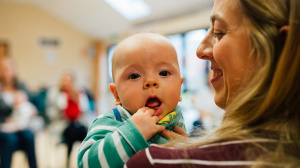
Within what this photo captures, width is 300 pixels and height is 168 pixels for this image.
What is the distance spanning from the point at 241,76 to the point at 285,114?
0.54 feet

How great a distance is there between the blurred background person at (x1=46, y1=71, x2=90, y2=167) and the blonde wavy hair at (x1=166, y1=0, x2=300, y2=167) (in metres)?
3.18

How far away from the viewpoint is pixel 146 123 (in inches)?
30.1

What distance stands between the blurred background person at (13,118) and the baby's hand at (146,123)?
293 centimetres

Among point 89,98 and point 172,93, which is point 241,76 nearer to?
point 172,93

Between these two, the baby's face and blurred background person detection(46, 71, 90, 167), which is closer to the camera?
the baby's face

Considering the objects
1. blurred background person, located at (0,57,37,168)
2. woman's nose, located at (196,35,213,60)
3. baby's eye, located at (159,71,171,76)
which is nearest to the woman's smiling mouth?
woman's nose, located at (196,35,213,60)

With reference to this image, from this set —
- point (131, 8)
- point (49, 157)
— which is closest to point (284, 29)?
point (49, 157)

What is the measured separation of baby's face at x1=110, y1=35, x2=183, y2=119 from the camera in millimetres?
857

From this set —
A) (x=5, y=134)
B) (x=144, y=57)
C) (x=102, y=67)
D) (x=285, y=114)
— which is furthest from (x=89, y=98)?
(x=285, y=114)

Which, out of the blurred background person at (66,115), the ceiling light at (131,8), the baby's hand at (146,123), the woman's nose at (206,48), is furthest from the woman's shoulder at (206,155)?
the ceiling light at (131,8)

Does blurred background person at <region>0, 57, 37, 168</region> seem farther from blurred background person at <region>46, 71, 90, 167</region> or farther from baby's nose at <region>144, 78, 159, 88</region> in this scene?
baby's nose at <region>144, 78, 159, 88</region>

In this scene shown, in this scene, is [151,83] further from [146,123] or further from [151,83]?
[146,123]

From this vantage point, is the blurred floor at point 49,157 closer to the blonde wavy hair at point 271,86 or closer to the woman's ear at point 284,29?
the blonde wavy hair at point 271,86

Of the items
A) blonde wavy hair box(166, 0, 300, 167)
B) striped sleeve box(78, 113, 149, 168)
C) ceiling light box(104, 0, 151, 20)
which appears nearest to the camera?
blonde wavy hair box(166, 0, 300, 167)
